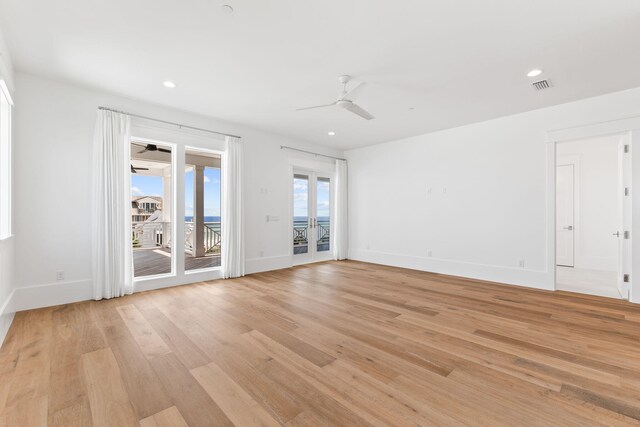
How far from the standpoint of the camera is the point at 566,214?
6.32m

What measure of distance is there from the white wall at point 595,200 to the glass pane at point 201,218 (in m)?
7.94

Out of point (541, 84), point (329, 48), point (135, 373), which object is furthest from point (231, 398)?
point (541, 84)

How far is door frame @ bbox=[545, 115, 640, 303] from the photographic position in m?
3.96

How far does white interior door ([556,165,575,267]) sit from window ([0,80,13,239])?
9.60m

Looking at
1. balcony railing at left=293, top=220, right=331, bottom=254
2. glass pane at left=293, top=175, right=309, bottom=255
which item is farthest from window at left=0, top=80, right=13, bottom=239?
balcony railing at left=293, top=220, right=331, bottom=254

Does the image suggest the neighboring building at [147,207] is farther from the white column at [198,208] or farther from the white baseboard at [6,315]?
the white baseboard at [6,315]

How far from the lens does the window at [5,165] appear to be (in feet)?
10.1

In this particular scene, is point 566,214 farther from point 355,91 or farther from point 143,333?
point 143,333

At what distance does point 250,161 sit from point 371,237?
359cm

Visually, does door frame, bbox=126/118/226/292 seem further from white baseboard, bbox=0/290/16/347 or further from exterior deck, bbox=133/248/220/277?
white baseboard, bbox=0/290/16/347

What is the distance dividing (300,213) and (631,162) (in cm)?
589

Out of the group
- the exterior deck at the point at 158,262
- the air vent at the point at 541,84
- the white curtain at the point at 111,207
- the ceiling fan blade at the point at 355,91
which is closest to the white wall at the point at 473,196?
the air vent at the point at 541,84

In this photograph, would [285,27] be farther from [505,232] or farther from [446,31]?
[505,232]

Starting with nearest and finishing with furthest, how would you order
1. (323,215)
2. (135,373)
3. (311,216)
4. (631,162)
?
(135,373), (631,162), (311,216), (323,215)
